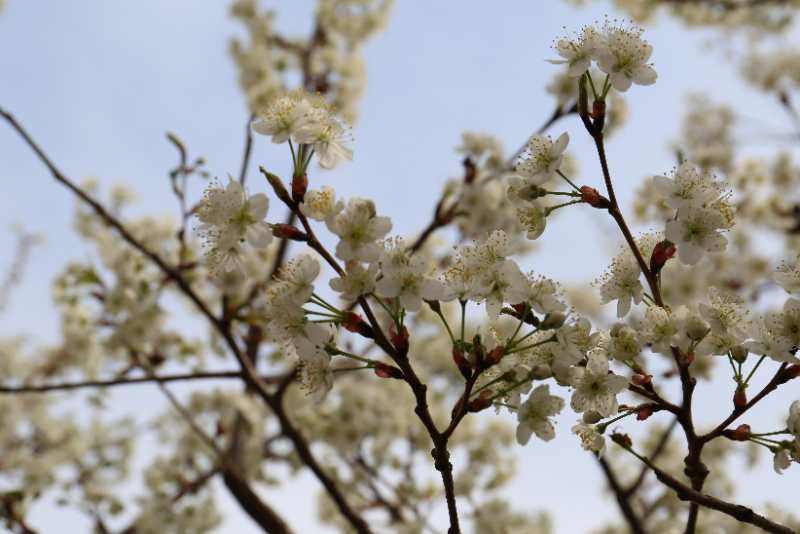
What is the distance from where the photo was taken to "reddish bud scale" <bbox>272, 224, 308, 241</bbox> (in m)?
1.53

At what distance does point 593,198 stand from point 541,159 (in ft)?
0.61

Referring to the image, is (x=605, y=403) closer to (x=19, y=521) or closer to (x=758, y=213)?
(x=19, y=521)

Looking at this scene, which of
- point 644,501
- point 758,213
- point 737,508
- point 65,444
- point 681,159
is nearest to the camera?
A: point 737,508

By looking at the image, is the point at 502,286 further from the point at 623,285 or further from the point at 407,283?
the point at 623,285

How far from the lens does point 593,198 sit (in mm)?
1591

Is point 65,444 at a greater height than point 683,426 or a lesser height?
greater

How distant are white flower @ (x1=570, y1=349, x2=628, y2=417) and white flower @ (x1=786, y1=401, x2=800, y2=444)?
372 millimetres

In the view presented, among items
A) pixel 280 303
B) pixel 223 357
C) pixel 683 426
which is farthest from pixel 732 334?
pixel 223 357

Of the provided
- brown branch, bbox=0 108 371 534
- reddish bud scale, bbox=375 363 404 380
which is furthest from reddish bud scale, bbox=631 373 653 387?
brown branch, bbox=0 108 371 534

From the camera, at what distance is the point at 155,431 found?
768cm

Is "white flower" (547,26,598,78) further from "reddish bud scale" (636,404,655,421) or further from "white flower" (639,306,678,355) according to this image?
"reddish bud scale" (636,404,655,421)

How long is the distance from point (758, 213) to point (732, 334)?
28.2ft

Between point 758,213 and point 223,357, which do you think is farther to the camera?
point 758,213

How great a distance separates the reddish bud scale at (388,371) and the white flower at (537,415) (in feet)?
0.94
